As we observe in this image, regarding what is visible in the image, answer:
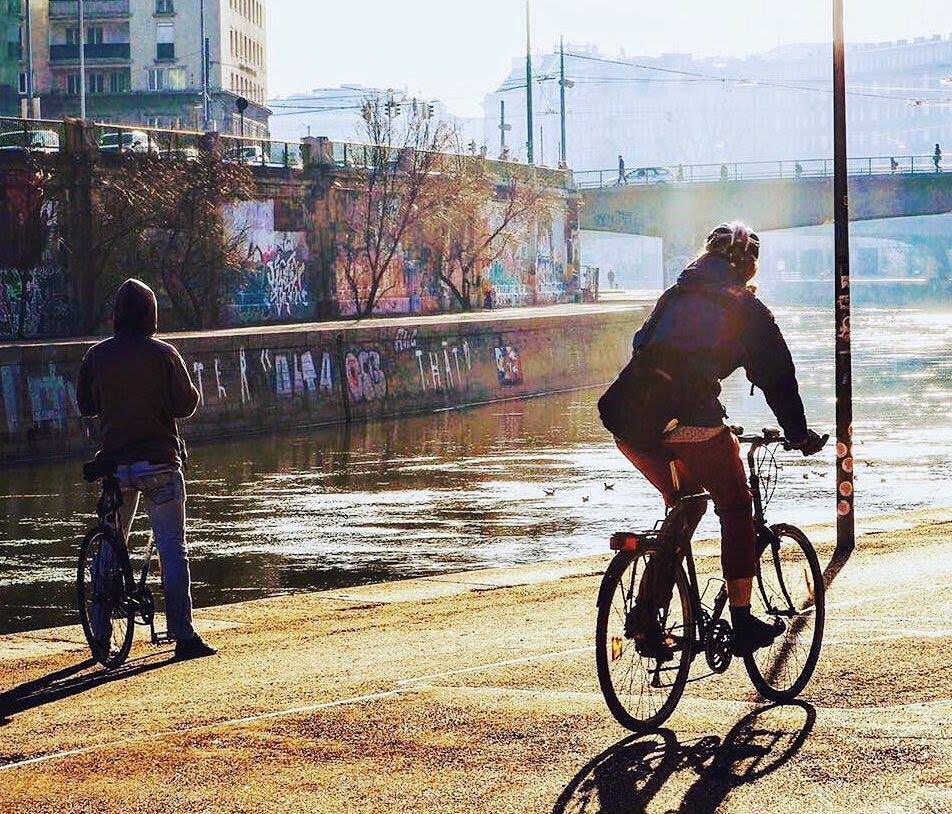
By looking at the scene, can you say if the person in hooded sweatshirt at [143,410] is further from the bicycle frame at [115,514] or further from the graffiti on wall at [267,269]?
the graffiti on wall at [267,269]

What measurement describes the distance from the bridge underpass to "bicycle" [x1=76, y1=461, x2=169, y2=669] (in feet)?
270

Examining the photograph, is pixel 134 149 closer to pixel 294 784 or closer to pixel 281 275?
pixel 281 275

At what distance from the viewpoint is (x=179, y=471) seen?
32.3 feet

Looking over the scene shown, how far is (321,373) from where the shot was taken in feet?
130

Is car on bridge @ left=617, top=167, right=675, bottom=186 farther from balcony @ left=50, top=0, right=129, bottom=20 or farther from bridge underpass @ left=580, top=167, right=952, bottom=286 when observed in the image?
balcony @ left=50, top=0, right=129, bottom=20

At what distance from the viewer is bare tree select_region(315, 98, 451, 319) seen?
59031mm

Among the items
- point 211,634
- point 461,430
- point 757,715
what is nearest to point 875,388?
point 461,430

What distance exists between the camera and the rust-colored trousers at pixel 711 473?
7562mm

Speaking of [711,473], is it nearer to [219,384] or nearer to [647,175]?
[219,384]

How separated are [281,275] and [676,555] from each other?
1926 inches

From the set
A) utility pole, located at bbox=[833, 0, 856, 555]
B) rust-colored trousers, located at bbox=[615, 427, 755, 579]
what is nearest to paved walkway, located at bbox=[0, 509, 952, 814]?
rust-colored trousers, located at bbox=[615, 427, 755, 579]

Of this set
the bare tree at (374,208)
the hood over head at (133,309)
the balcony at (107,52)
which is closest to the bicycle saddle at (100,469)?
the hood over head at (133,309)

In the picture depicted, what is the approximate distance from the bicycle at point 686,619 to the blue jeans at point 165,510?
114 inches

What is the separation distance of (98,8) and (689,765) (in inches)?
4126
